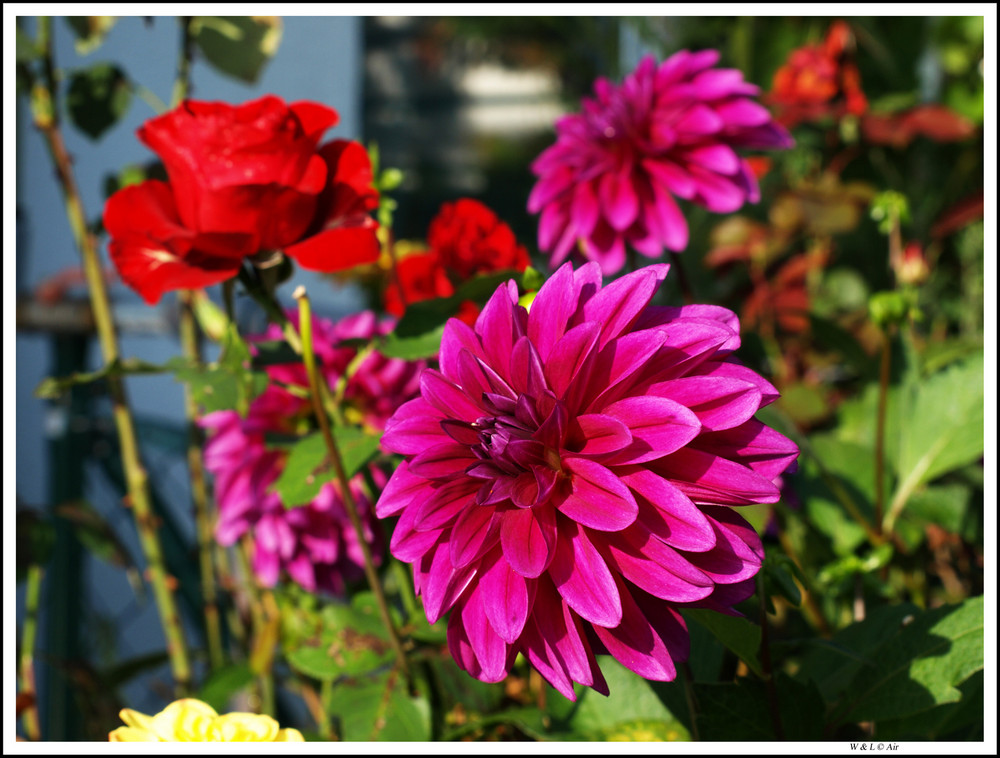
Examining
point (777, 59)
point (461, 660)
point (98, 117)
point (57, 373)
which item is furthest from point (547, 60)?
point (461, 660)

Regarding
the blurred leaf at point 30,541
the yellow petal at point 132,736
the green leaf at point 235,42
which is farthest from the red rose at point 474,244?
the blurred leaf at point 30,541

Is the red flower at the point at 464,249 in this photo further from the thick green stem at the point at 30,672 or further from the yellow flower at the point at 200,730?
the thick green stem at the point at 30,672

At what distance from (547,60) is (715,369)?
323 cm

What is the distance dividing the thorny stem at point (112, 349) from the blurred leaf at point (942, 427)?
0.61 metres

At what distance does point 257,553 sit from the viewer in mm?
575

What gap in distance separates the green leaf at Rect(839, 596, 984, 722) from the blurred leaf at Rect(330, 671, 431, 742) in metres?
0.23

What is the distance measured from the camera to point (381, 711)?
44 cm

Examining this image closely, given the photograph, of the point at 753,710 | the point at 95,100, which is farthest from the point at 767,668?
the point at 95,100

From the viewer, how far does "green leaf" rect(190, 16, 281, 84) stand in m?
0.62

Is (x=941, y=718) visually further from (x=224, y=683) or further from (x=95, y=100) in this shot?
(x=95, y=100)

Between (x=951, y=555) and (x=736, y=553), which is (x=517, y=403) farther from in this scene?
(x=951, y=555)

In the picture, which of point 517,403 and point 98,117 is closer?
point 517,403

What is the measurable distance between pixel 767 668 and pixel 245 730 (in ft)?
0.78

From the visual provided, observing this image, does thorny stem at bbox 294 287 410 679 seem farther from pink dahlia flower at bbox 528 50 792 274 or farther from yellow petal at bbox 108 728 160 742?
pink dahlia flower at bbox 528 50 792 274
